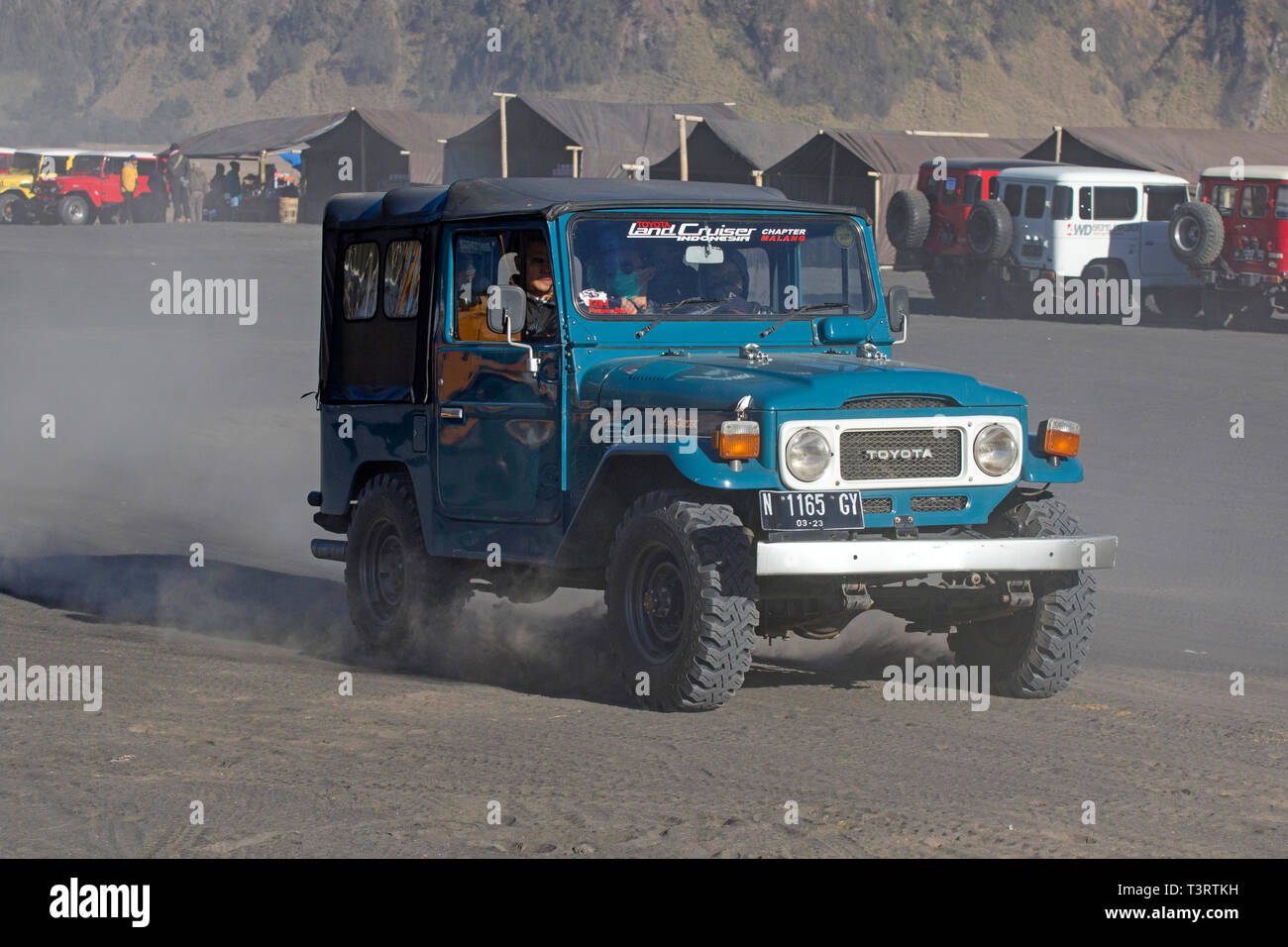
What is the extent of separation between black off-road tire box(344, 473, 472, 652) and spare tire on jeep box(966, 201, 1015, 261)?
2193 centimetres

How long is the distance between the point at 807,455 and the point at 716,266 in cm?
152

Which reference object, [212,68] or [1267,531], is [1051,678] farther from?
[212,68]

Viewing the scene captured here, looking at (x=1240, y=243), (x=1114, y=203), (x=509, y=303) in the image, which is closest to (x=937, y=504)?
(x=509, y=303)

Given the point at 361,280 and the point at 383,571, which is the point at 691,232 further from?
the point at 383,571

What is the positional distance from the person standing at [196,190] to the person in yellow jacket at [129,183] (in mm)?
2884

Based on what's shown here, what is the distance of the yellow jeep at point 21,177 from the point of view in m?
46.9

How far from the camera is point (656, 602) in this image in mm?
7238

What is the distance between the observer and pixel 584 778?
20.1 ft

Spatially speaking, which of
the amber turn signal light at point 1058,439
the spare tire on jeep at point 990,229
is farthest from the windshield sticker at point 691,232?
the spare tire on jeep at point 990,229

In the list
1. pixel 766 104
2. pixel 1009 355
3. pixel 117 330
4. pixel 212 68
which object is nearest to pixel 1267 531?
pixel 1009 355

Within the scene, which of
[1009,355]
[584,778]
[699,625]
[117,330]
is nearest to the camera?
[584,778]

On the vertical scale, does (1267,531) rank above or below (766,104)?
below
